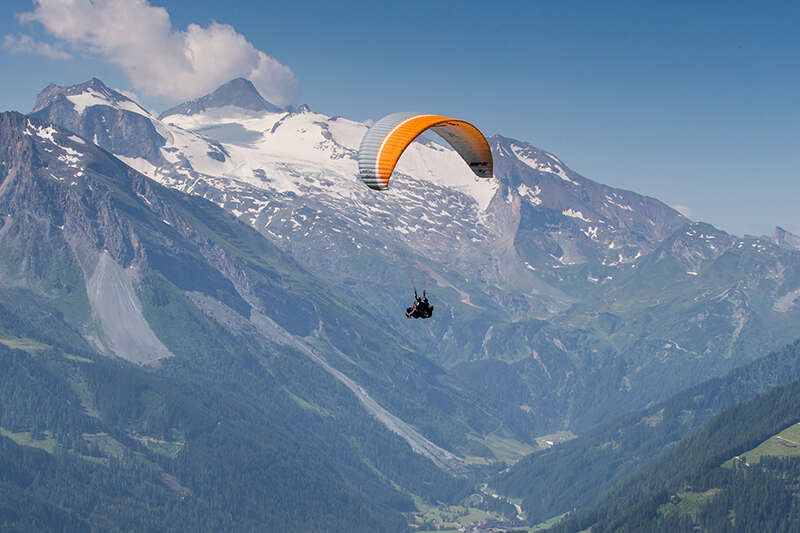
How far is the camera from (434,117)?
385ft

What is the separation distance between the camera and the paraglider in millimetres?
107875

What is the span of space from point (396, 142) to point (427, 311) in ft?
55.7

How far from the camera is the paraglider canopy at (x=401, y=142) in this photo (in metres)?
108

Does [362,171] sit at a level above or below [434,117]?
below

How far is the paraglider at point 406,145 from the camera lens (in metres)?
108

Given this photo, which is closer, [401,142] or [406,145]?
[401,142]

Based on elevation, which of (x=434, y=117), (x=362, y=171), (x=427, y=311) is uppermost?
(x=434, y=117)

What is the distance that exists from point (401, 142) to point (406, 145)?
105 inches

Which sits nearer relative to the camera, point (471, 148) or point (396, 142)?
point (396, 142)

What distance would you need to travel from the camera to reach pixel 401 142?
111 m

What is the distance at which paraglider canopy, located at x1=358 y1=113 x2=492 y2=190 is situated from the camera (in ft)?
354

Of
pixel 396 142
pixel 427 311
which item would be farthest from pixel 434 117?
pixel 427 311

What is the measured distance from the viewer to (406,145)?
113812 mm

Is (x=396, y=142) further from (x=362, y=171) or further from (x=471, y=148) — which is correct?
(x=471, y=148)
